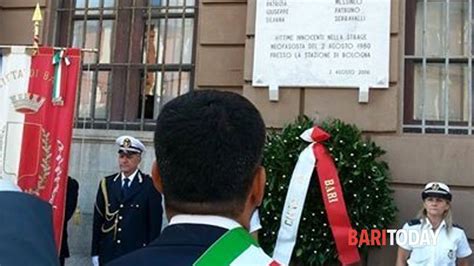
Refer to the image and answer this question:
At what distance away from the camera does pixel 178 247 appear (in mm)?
1369

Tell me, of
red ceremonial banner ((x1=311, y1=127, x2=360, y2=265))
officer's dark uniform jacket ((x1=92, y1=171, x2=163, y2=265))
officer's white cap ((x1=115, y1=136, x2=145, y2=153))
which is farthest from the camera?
officer's white cap ((x1=115, y1=136, x2=145, y2=153))

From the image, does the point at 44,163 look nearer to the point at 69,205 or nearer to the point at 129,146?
the point at 69,205

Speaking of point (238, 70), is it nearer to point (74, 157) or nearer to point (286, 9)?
point (286, 9)

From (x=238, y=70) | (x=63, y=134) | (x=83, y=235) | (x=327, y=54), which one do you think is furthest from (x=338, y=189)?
(x=83, y=235)

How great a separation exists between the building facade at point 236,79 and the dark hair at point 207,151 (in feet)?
15.1

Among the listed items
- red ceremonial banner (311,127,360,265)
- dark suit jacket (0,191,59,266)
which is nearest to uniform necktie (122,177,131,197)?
red ceremonial banner (311,127,360,265)

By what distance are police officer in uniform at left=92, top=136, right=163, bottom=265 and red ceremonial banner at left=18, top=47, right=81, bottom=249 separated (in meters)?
0.39

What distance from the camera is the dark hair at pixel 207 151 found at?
149 centimetres

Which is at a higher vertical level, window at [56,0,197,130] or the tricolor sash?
window at [56,0,197,130]

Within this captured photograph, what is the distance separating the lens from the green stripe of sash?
1347 millimetres

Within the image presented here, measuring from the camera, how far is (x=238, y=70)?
680 centimetres

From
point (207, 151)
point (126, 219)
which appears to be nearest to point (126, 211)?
point (126, 219)

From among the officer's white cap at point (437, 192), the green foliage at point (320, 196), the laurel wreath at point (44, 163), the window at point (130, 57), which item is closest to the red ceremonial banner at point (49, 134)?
the laurel wreath at point (44, 163)

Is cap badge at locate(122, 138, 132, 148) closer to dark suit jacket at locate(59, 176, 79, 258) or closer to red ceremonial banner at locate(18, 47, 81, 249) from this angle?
red ceremonial banner at locate(18, 47, 81, 249)
